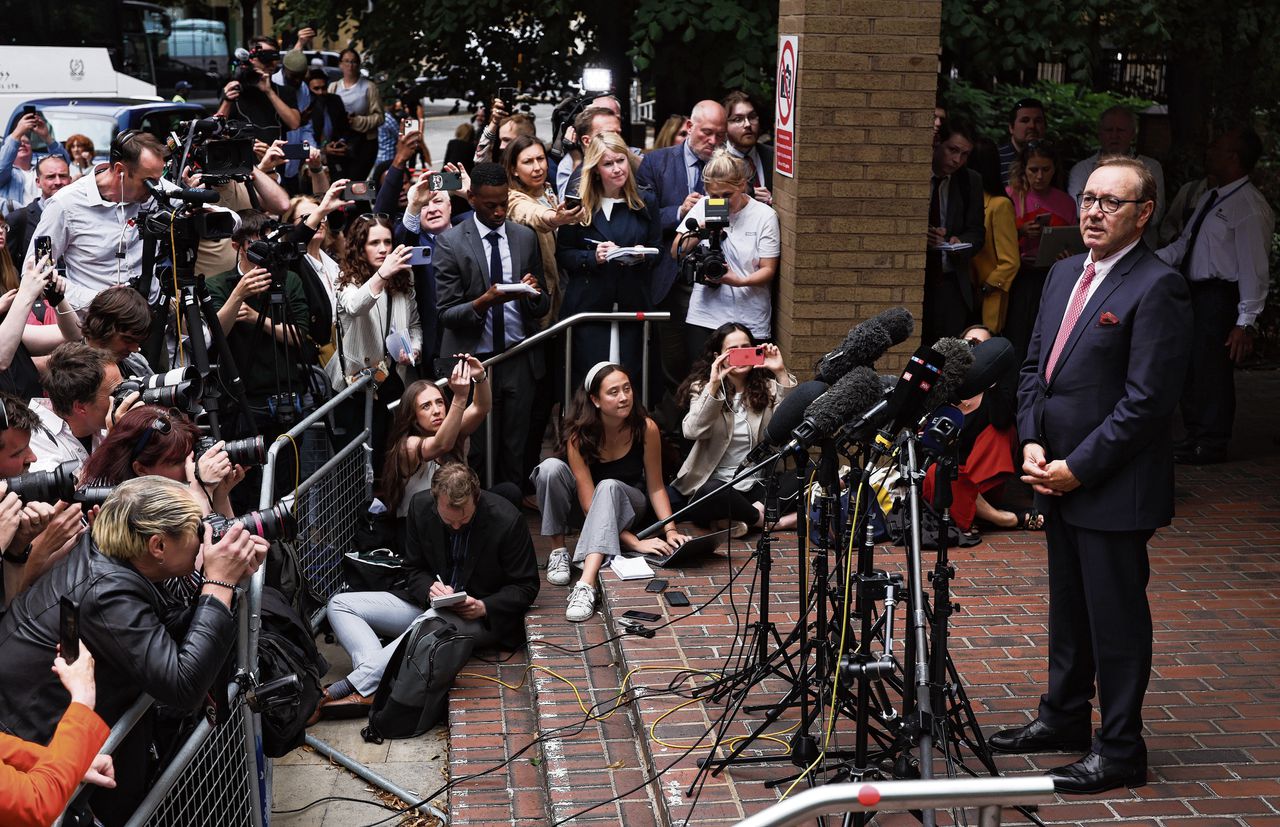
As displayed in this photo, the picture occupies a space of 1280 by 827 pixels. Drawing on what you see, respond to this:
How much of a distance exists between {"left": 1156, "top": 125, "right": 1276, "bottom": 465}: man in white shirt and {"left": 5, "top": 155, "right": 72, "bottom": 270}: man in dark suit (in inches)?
290

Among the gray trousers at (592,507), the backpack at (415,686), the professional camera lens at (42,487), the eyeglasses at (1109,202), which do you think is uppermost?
the eyeglasses at (1109,202)

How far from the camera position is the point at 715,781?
502 centimetres

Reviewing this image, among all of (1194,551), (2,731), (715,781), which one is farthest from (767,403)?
(2,731)

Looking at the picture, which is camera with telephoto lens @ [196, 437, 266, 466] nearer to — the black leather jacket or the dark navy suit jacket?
the black leather jacket

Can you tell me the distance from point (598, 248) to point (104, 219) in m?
2.80

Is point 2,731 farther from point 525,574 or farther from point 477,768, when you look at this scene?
point 525,574

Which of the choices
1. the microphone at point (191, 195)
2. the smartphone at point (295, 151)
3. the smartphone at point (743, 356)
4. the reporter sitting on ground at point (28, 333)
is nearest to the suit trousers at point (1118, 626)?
the smartphone at point (743, 356)

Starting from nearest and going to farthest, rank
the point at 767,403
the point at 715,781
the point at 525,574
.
A: the point at 715,781, the point at 525,574, the point at 767,403

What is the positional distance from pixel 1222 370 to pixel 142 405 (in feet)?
21.6

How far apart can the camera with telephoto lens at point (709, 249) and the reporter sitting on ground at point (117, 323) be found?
294 centimetres

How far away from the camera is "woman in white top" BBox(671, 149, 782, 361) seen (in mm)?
7977

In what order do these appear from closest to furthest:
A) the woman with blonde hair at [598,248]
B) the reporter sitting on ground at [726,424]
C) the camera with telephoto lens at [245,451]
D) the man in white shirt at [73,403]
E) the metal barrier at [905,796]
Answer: the metal barrier at [905,796]
the camera with telephoto lens at [245,451]
the man in white shirt at [73,403]
the reporter sitting on ground at [726,424]
the woman with blonde hair at [598,248]

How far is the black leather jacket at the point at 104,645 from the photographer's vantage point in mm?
4043

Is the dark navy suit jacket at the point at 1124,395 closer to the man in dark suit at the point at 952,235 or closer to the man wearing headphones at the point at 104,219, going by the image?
the man in dark suit at the point at 952,235
